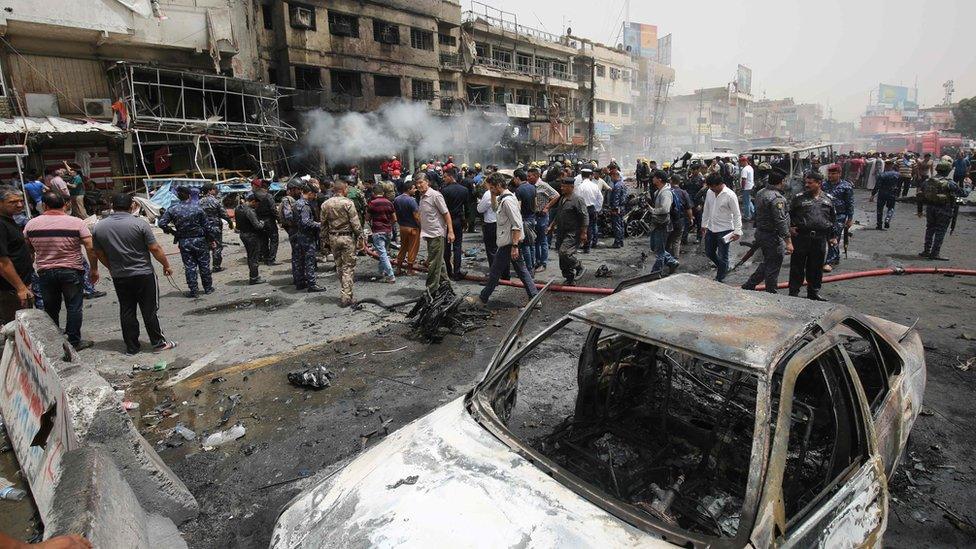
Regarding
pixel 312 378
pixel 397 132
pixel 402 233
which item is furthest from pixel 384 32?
pixel 312 378

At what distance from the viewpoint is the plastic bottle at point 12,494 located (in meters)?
3.46

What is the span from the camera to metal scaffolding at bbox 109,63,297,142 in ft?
61.7

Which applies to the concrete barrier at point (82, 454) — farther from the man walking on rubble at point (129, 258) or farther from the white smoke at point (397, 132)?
the white smoke at point (397, 132)

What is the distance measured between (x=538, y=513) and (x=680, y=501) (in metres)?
0.99

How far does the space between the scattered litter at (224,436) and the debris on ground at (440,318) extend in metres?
2.39

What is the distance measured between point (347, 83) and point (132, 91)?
11.6m

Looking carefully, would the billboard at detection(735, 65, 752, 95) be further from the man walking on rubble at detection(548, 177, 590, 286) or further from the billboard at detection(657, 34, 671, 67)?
the man walking on rubble at detection(548, 177, 590, 286)

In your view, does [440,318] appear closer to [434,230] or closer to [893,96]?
[434,230]

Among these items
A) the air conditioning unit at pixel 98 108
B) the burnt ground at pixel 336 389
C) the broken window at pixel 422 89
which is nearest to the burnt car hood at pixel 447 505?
the burnt ground at pixel 336 389

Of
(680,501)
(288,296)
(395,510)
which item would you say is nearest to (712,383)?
(680,501)

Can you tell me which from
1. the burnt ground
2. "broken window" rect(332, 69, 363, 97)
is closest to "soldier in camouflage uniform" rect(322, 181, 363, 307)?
the burnt ground

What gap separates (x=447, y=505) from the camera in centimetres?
205

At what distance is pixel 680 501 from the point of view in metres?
2.57

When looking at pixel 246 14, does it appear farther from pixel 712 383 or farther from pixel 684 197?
pixel 712 383
